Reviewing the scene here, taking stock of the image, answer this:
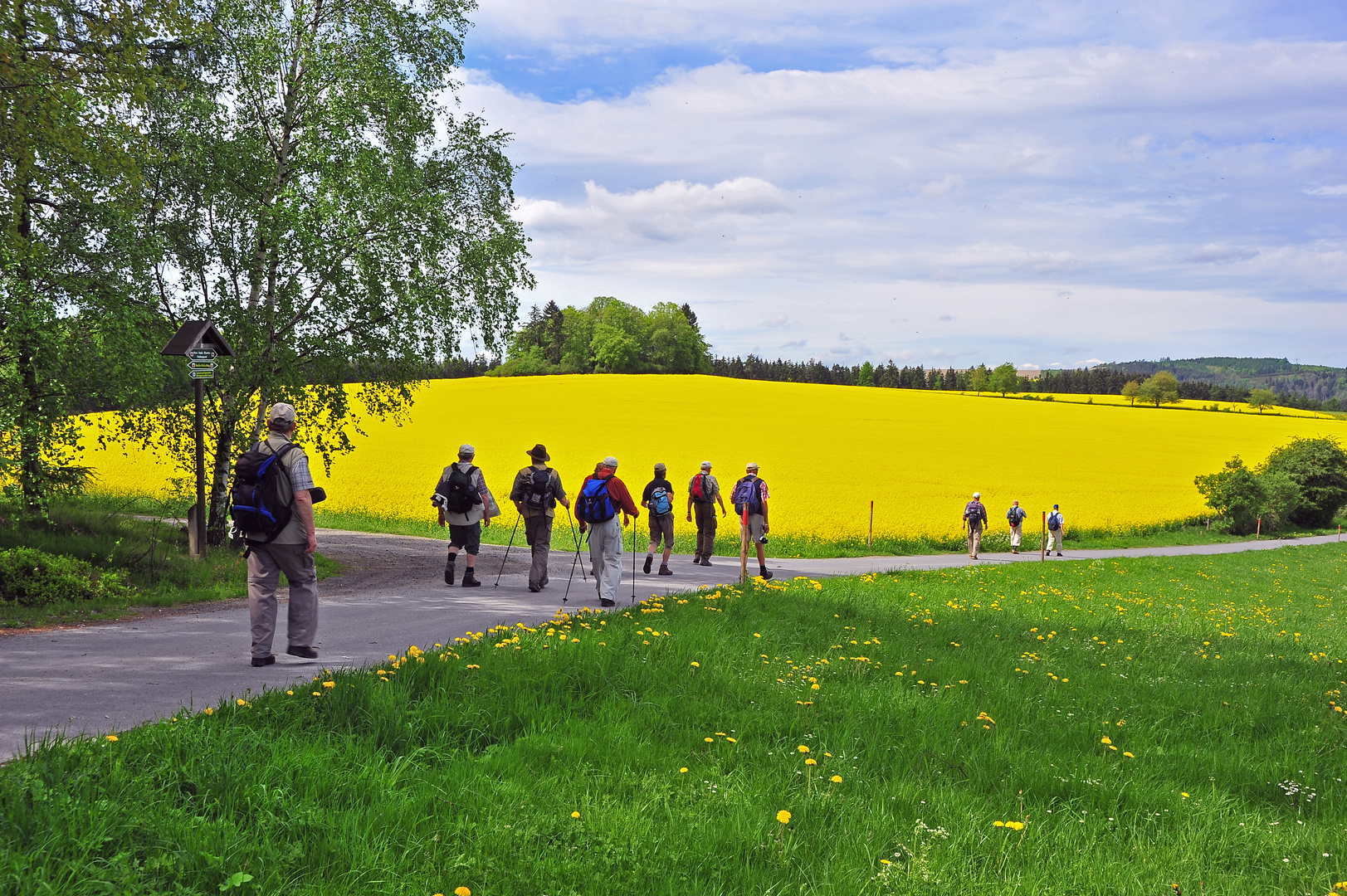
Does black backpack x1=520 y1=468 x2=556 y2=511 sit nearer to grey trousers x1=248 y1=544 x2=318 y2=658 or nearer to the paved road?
the paved road

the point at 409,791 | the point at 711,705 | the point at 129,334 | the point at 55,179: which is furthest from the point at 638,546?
the point at 409,791

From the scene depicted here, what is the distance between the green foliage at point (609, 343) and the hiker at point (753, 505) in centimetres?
7506

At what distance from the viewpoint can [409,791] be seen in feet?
13.5

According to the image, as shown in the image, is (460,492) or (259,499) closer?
(259,499)

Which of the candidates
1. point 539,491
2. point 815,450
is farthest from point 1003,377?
→ point 539,491

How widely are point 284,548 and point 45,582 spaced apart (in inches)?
186

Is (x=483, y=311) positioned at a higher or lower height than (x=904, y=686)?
higher

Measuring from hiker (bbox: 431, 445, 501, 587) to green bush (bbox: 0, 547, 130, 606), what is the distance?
4.04 meters

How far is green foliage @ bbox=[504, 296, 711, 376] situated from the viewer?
89750mm

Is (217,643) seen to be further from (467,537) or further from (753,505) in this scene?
(753,505)

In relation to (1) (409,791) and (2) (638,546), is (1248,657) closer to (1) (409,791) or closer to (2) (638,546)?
(1) (409,791)

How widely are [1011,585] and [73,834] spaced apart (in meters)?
14.8

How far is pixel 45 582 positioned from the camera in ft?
31.7

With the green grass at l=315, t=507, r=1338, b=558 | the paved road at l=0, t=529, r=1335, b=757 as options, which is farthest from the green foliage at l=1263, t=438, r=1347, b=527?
the paved road at l=0, t=529, r=1335, b=757
